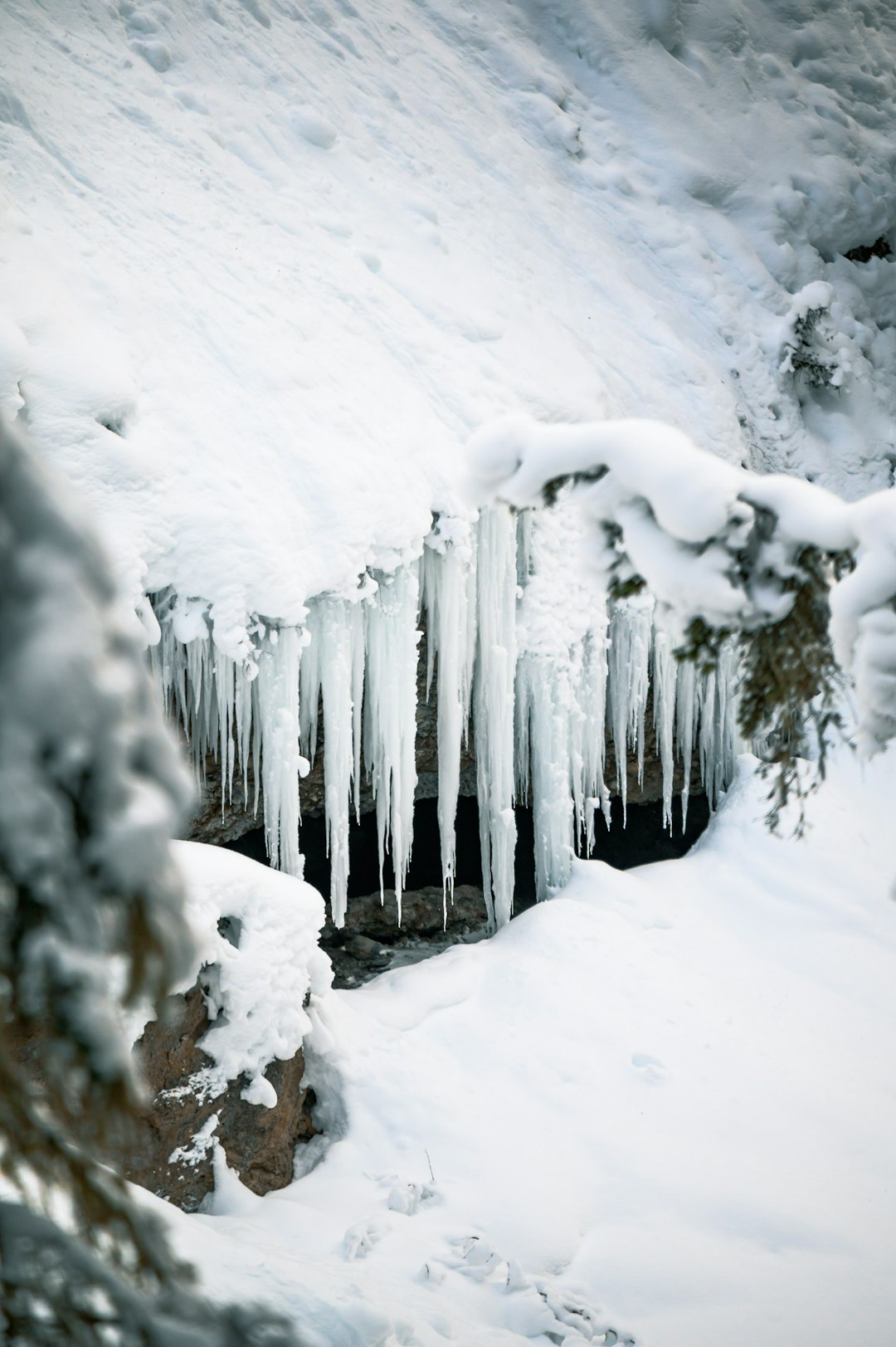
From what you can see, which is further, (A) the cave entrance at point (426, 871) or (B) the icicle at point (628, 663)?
(A) the cave entrance at point (426, 871)

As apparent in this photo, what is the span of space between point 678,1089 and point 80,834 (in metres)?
5.10

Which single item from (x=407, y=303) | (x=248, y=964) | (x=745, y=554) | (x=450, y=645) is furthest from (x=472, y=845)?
(x=745, y=554)

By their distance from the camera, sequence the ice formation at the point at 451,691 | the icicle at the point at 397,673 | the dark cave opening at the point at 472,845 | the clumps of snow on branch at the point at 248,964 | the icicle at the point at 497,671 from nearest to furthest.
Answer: the clumps of snow on branch at the point at 248,964 < the ice formation at the point at 451,691 < the icicle at the point at 397,673 < the icicle at the point at 497,671 < the dark cave opening at the point at 472,845

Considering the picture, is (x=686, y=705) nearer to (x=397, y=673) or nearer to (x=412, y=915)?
(x=397, y=673)

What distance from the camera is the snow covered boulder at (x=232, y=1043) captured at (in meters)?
3.93

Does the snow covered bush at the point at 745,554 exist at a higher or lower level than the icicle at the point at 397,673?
higher

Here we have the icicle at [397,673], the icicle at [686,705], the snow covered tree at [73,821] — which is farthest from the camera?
the icicle at [686,705]

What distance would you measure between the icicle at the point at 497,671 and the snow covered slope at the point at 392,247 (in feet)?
1.50

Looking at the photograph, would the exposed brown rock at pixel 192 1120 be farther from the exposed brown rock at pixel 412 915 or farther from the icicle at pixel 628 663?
the exposed brown rock at pixel 412 915

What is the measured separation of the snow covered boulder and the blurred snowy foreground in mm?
191

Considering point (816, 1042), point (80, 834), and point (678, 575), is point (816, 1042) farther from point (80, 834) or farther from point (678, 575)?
point (80, 834)

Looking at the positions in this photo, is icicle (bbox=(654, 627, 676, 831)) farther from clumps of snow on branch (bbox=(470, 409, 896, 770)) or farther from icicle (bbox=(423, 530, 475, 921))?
clumps of snow on branch (bbox=(470, 409, 896, 770))

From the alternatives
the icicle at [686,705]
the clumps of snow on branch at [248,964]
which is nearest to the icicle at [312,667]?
the clumps of snow on branch at [248,964]

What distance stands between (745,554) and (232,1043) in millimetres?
3163
